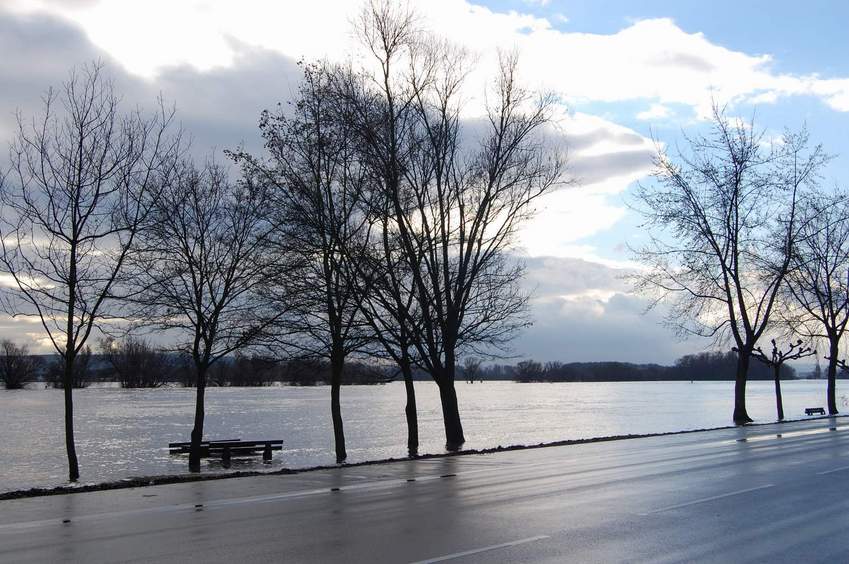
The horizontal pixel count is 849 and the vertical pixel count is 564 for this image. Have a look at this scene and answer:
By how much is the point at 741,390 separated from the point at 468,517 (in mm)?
29118

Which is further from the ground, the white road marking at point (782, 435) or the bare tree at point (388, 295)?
the bare tree at point (388, 295)

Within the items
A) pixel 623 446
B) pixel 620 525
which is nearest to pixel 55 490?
pixel 620 525

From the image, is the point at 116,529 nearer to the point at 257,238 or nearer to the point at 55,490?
the point at 55,490

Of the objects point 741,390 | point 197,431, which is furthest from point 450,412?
point 741,390

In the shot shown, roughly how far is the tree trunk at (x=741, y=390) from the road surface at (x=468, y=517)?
740 inches

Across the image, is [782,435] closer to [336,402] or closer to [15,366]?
[336,402]

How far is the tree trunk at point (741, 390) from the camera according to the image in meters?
36.2

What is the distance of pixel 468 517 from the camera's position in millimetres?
10633

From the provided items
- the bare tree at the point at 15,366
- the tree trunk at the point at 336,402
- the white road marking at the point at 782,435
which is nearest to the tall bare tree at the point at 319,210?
the tree trunk at the point at 336,402

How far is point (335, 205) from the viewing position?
2694 centimetres

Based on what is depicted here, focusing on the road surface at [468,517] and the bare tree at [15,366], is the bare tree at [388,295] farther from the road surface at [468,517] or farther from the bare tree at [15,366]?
the bare tree at [15,366]

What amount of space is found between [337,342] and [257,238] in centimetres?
414

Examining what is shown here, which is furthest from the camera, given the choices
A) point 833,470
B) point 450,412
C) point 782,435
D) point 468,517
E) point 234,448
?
point 234,448

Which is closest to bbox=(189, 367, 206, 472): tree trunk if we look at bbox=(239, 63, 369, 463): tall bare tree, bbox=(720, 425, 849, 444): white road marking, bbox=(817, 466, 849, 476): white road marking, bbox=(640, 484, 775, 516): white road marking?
bbox=(239, 63, 369, 463): tall bare tree
